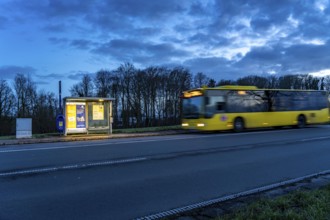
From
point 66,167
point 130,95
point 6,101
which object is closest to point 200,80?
point 130,95

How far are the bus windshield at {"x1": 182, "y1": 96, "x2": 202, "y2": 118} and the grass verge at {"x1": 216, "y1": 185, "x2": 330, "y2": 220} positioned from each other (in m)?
16.8

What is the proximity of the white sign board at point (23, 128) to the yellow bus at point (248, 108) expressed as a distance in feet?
31.7

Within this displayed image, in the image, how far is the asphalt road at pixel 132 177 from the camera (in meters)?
6.06

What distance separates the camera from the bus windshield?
2292 centimetres

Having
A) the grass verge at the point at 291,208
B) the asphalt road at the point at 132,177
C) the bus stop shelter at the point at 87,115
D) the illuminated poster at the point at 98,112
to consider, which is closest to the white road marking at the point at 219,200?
the asphalt road at the point at 132,177

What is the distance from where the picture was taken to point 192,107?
2339 cm

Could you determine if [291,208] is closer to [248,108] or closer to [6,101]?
[248,108]

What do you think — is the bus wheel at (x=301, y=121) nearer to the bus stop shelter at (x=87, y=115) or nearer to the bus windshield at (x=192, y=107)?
the bus windshield at (x=192, y=107)

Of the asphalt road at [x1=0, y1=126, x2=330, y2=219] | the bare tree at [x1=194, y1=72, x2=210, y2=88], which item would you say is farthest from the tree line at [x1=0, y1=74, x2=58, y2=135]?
the asphalt road at [x1=0, y1=126, x2=330, y2=219]

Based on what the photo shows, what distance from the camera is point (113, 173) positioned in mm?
8836

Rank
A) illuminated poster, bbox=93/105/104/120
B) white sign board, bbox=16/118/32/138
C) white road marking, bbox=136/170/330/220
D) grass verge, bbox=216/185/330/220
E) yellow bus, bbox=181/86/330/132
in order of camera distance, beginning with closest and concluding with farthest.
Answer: grass verge, bbox=216/185/330/220 → white road marking, bbox=136/170/330/220 → white sign board, bbox=16/118/32/138 → yellow bus, bbox=181/86/330/132 → illuminated poster, bbox=93/105/104/120

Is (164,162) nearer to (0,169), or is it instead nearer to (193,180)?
(193,180)

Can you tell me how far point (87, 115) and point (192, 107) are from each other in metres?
6.76

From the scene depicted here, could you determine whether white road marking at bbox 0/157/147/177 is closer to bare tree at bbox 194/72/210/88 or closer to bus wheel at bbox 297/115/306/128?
bus wheel at bbox 297/115/306/128
